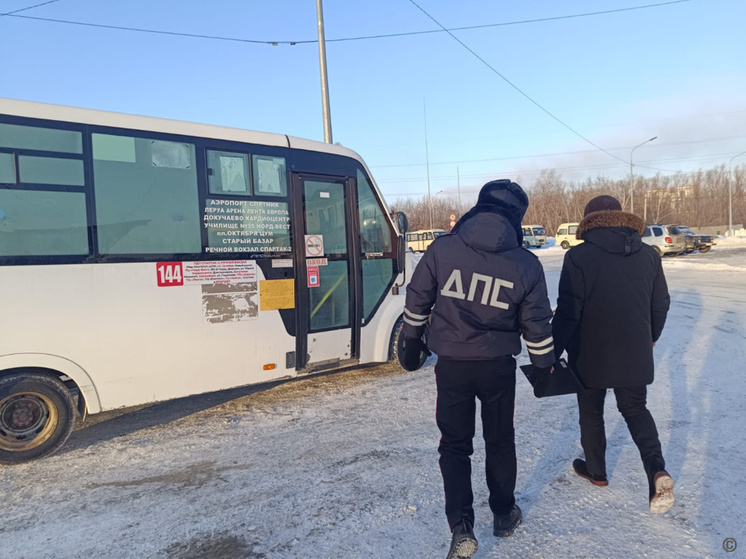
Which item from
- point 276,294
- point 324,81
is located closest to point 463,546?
point 276,294

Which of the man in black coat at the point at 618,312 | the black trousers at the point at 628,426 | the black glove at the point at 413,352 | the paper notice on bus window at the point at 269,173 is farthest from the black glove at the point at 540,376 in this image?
the paper notice on bus window at the point at 269,173

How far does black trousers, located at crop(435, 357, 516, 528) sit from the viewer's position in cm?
266

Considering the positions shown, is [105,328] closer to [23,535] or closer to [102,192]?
[102,192]

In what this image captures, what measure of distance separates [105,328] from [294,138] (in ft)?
9.55

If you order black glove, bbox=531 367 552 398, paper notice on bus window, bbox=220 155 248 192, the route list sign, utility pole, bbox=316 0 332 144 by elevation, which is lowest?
black glove, bbox=531 367 552 398

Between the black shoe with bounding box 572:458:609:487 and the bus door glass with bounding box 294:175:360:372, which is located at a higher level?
the bus door glass with bounding box 294:175:360:372

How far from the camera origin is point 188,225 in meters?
4.84

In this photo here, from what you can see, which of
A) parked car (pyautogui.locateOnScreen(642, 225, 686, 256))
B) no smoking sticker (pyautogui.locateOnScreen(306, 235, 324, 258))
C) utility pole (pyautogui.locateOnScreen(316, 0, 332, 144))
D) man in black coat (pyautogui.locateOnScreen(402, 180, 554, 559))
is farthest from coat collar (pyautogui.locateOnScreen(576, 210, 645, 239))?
parked car (pyautogui.locateOnScreen(642, 225, 686, 256))

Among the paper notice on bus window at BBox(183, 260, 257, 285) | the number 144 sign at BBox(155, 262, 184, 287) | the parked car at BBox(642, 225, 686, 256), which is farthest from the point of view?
the parked car at BBox(642, 225, 686, 256)

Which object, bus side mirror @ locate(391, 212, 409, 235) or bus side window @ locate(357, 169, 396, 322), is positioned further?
bus side mirror @ locate(391, 212, 409, 235)

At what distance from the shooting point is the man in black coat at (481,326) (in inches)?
104

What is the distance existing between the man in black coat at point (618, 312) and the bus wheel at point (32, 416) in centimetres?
417

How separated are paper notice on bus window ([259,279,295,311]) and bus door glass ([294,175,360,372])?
12 centimetres

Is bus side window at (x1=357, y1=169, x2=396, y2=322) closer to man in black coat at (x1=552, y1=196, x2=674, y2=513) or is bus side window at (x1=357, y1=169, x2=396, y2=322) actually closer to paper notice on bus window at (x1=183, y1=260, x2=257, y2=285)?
A: paper notice on bus window at (x1=183, y1=260, x2=257, y2=285)
